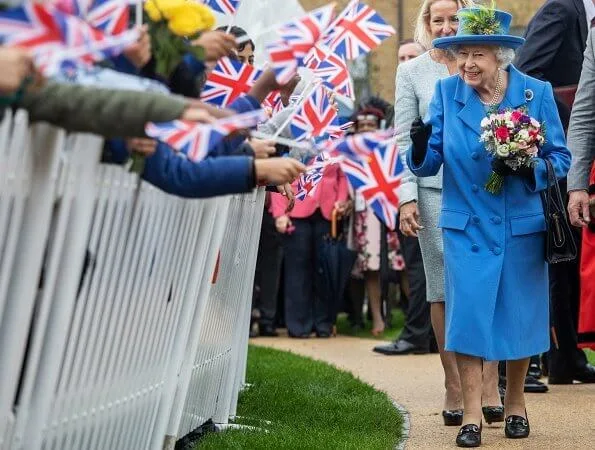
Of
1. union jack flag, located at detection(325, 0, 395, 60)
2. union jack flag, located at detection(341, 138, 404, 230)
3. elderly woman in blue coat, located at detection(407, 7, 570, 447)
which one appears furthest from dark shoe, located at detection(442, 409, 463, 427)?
union jack flag, located at detection(341, 138, 404, 230)

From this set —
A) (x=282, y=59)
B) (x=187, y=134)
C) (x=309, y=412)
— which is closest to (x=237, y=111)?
(x=282, y=59)

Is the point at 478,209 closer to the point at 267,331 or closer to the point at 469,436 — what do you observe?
the point at 469,436

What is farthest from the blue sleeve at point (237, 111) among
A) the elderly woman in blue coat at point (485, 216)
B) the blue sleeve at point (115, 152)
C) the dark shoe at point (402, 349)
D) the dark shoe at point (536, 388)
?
the dark shoe at point (402, 349)

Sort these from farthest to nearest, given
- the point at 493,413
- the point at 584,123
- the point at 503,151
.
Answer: the point at 584,123
the point at 493,413
the point at 503,151

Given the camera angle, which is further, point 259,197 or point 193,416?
point 259,197

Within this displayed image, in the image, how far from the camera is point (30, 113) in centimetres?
377

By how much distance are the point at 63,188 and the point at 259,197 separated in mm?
3426

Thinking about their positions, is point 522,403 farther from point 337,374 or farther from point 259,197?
point 337,374

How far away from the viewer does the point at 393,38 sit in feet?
84.6

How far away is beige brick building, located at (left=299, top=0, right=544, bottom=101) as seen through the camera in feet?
78.2

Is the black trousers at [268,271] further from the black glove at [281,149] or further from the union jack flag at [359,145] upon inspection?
the union jack flag at [359,145]

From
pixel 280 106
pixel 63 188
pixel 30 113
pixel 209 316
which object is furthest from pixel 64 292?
pixel 280 106

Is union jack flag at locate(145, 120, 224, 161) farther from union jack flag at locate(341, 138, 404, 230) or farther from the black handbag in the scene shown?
the black handbag

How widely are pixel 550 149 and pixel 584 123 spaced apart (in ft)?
4.33
